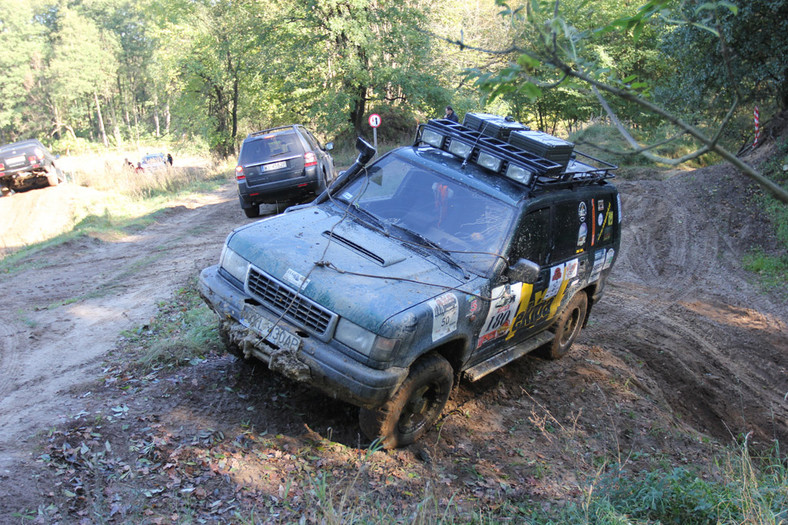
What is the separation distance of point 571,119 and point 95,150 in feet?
159

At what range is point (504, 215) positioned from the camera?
4938 millimetres

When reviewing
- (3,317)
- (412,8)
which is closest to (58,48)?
(412,8)

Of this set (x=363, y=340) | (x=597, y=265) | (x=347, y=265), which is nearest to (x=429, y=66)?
(x=597, y=265)

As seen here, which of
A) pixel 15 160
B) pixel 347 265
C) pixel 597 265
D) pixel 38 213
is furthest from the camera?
pixel 15 160

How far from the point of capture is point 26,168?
65.7ft

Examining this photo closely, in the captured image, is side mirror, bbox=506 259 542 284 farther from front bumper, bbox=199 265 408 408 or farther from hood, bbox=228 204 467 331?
front bumper, bbox=199 265 408 408

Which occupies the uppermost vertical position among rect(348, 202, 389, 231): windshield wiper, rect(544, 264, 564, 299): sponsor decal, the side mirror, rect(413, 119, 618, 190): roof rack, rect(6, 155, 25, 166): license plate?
rect(413, 119, 618, 190): roof rack

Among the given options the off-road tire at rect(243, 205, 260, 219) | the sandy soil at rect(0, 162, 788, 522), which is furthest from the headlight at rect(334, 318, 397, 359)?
the off-road tire at rect(243, 205, 260, 219)

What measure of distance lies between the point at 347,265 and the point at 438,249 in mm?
879

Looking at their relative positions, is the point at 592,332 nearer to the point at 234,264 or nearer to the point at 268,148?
the point at 234,264

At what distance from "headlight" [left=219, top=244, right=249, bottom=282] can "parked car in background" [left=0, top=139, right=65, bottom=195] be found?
19.6 metres

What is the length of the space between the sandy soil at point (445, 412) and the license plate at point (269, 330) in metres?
0.79

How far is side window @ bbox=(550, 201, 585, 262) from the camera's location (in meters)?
5.45

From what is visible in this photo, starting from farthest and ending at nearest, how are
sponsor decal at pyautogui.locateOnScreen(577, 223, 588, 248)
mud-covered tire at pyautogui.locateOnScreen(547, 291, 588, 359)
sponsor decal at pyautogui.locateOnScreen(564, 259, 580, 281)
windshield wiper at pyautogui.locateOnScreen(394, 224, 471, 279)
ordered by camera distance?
mud-covered tire at pyautogui.locateOnScreen(547, 291, 588, 359) < sponsor decal at pyautogui.locateOnScreen(577, 223, 588, 248) < sponsor decal at pyautogui.locateOnScreen(564, 259, 580, 281) < windshield wiper at pyautogui.locateOnScreen(394, 224, 471, 279)
